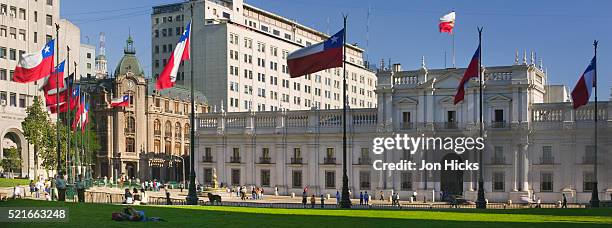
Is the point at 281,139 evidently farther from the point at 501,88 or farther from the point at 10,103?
the point at 10,103

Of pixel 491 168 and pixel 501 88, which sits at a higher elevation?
pixel 501 88

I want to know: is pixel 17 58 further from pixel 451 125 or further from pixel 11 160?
pixel 451 125

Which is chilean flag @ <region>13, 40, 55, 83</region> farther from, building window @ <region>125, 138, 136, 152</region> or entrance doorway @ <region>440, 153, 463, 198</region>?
building window @ <region>125, 138, 136, 152</region>

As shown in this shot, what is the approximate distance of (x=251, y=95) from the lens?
12006cm

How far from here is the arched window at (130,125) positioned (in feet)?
335

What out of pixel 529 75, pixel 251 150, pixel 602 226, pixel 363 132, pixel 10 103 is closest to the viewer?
pixel 602 226

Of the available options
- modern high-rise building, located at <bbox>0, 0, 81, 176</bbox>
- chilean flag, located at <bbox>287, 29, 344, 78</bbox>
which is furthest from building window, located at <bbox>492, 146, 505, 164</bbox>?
modern high-rise building, located at <bbox>0, 0, 81, 176</bbox>

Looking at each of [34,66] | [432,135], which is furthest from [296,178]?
[34,66]

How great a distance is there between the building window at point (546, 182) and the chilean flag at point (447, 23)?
15.6 m

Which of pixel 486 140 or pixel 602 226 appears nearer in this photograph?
pixel 602 226

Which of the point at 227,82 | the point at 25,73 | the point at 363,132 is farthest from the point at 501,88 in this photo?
the point at 227,82

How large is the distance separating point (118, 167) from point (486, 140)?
164 ft

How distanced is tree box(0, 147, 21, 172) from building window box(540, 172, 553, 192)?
5438 centimetres

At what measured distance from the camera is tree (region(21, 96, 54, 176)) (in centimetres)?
8312
